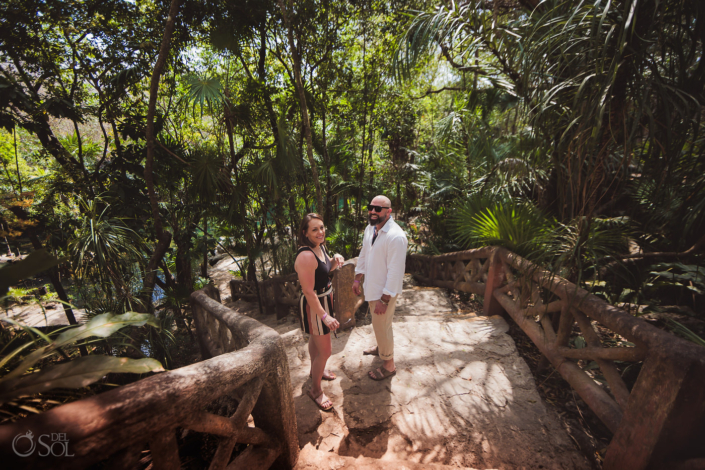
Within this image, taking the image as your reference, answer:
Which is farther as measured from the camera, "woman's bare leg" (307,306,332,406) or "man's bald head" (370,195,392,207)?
"man's bald head" (370,195,392,207)

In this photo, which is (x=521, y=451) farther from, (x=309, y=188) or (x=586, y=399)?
(x=309, y=188)

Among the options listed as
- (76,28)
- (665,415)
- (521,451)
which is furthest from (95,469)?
(76,28)

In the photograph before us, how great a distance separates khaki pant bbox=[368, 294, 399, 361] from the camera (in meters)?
2.65

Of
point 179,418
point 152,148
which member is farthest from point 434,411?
point 152,148

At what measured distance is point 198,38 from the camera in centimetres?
476

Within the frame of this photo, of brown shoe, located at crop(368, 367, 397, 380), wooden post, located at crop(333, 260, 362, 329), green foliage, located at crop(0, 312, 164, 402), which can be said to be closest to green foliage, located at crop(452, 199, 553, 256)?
wooden post, located at crop(333, 260, 362, 329)

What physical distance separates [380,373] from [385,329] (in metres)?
0.40

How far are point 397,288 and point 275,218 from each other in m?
3.82

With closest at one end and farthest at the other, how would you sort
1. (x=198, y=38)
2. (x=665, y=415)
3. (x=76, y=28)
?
(x=665, y=415) → (x=76, y=28) → (x=198, y=38)

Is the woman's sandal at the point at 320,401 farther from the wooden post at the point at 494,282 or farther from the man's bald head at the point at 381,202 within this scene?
the wooden post at the point at 494,282

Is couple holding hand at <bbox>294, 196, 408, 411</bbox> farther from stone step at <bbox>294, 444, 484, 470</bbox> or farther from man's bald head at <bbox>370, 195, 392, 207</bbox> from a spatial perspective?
stone step at <bbox>294, 444, 484, 470</bbox>

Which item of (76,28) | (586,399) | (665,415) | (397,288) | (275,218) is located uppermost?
(76,28)

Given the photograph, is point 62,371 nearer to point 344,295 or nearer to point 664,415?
point 664,415

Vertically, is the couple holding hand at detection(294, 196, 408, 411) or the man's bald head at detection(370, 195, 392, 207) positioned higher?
the man's bald head at detection(370, 195, 392, 207)
